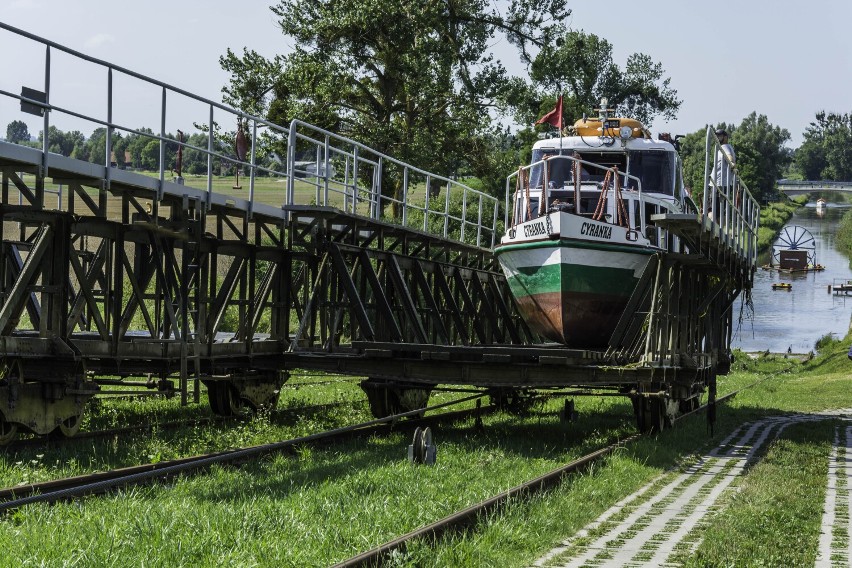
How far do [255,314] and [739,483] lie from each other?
8.31 m

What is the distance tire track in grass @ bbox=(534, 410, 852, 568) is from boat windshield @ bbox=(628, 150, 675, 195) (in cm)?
757

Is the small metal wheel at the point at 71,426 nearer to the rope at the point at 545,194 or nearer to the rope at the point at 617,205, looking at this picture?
the rope at the point at 545,194

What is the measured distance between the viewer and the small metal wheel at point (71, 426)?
14.4m

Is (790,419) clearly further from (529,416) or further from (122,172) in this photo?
(122,172)

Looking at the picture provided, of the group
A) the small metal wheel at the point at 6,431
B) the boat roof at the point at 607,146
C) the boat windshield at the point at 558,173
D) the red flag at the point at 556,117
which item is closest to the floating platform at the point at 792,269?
the boat roof at the point at 607,146

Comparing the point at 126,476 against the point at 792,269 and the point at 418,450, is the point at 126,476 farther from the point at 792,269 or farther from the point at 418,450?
the point at 792,269

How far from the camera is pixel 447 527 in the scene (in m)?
8.91

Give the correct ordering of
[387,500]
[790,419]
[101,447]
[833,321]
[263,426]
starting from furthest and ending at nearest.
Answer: [833,321]
[790,419]
[263,426]
[101,447]
[387,500]

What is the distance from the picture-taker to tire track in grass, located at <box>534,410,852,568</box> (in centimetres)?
851

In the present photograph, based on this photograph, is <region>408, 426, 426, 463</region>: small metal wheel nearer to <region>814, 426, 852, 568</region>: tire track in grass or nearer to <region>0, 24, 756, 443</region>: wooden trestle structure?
<region>0, 24, 756, 443</region>: wooden trestle structure

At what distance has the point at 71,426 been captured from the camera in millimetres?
14477

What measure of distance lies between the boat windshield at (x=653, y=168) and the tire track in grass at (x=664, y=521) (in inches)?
298

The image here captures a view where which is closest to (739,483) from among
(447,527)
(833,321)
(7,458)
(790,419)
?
(447,527)

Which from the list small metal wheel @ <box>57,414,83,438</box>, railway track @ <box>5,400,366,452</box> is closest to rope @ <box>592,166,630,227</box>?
railway track @ <box>5,400,366,452</box>
